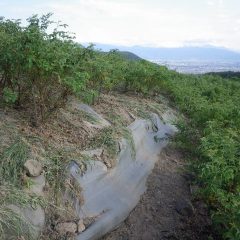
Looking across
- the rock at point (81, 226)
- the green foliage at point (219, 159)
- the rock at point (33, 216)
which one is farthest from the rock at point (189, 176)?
the rock at point (33, 216)

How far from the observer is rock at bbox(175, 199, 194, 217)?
530cm

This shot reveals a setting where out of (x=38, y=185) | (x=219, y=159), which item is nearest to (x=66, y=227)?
Result: (x=38, y=185)

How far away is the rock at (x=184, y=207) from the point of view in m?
5.30

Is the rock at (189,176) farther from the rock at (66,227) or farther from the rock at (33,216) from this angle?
the rock at (33,216)

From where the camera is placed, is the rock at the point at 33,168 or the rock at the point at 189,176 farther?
the rock at the point at 189,176

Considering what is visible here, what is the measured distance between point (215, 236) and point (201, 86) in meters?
6.37

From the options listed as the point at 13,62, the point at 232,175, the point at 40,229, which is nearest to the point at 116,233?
the point at 40,229

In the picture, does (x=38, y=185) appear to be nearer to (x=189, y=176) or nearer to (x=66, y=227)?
(x=66, y=227)

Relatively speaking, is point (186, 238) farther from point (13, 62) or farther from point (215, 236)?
point (13, 62)

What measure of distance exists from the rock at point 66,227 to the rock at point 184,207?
1514 mm

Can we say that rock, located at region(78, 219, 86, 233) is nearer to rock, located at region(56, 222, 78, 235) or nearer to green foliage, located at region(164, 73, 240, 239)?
rock, located at region(56, 222, 78, 235)

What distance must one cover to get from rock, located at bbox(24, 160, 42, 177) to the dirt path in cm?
97

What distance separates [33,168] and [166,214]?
68.0 inches

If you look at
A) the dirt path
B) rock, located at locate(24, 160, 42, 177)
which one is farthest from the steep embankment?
the dirt path
